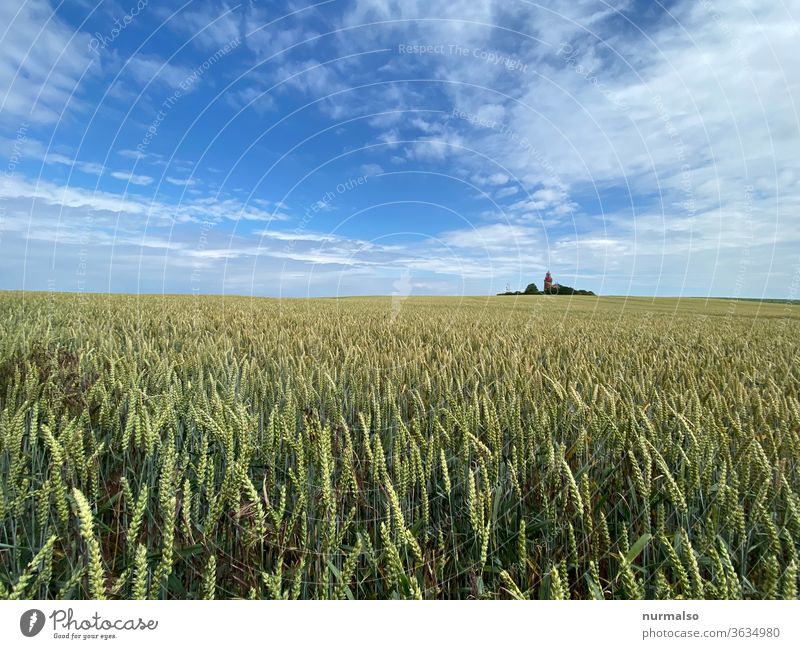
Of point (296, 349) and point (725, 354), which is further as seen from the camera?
point (725, 354)

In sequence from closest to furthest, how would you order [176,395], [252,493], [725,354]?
[252,493], [176,395], [725,354]

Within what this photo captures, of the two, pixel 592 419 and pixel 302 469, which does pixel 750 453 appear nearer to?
pixel 592 419

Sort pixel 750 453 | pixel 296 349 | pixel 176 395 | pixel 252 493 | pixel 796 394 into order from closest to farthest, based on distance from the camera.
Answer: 1. pixel 252 493
2. pixel 750 453
3. pixel 176 395
4. pixel 796 394
5. pixel 296 349

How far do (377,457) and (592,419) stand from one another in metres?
1.02

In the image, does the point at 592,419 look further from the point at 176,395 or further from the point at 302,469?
the point at 176,395

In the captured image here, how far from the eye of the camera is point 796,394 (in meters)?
Answer: 2.70

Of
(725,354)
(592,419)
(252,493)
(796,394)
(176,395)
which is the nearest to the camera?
(252,493)

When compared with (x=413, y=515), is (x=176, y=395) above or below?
above

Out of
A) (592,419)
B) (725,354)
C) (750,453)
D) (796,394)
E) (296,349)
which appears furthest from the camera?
(725,354)
